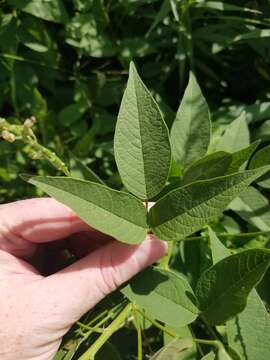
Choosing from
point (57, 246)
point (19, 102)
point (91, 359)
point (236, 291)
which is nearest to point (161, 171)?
point (236, 291)

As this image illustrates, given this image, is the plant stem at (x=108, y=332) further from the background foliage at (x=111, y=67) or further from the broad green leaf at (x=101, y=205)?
the background foliage at (x=111, y=67)

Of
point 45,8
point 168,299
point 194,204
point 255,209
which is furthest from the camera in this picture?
point 45,8

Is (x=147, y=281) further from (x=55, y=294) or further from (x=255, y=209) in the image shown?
(x=255, y=209)

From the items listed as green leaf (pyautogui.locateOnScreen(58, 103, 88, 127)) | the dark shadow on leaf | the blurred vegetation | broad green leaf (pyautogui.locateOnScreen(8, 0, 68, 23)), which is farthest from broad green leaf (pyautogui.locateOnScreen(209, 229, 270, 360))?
broad green leaf (pyautogui.locateOnScreen(8, 0, 68, 23))

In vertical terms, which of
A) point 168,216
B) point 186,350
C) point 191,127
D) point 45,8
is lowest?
point 186,350

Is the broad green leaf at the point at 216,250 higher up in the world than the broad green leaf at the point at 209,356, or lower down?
higher up

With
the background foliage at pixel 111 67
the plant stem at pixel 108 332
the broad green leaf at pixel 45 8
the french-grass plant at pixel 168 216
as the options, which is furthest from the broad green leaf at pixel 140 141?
Result: the broad green leaf at pixel 45 8

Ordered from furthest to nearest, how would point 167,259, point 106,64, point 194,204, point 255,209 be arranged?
point 106,64 < point 255,209 < point 167,259 < point 194,204

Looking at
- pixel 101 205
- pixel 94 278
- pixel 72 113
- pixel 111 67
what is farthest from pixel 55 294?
pixel 111 67
